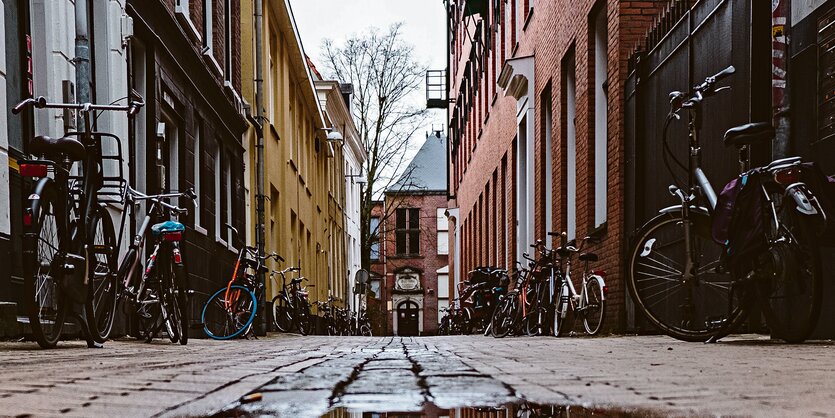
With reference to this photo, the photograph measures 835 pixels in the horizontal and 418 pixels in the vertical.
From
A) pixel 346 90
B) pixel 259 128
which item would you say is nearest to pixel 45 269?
pixel 259 128

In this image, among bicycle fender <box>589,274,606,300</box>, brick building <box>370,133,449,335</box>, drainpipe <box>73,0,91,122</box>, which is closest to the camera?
drainpipe <box>73,0,91,122</box>

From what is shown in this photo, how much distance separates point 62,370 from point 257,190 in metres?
15.1

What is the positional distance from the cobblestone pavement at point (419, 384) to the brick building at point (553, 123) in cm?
664

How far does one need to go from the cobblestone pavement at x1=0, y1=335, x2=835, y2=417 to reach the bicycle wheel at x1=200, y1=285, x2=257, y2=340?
7.38m

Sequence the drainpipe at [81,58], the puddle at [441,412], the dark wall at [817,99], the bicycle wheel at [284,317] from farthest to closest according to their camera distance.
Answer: the bicycle wheel at [284,317] < the drainpipe at [81,58] < the dark wall at [817,99] < the puddle at [441,412]

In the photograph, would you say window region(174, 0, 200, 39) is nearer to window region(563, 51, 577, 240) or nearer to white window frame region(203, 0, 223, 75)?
white window frame region(203, 0, 223, 75)

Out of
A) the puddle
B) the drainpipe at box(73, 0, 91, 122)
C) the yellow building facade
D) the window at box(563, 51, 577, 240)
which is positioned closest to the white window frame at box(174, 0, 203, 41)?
the drainpipe at box(73, 0, 91, 122)

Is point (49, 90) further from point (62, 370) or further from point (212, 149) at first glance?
point (212, 149)

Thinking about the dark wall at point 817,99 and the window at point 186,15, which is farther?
the window at point 186,15

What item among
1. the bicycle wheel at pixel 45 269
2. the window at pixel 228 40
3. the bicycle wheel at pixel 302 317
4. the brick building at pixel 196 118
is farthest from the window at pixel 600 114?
the bicycle wheel at pixel 302 317

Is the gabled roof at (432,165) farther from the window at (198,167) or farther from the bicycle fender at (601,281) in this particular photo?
the bicycle fender at (601,281)

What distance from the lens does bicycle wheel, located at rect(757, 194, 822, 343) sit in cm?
571

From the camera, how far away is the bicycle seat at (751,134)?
20.3 feet

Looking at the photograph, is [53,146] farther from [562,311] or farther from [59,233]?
[562,311]
